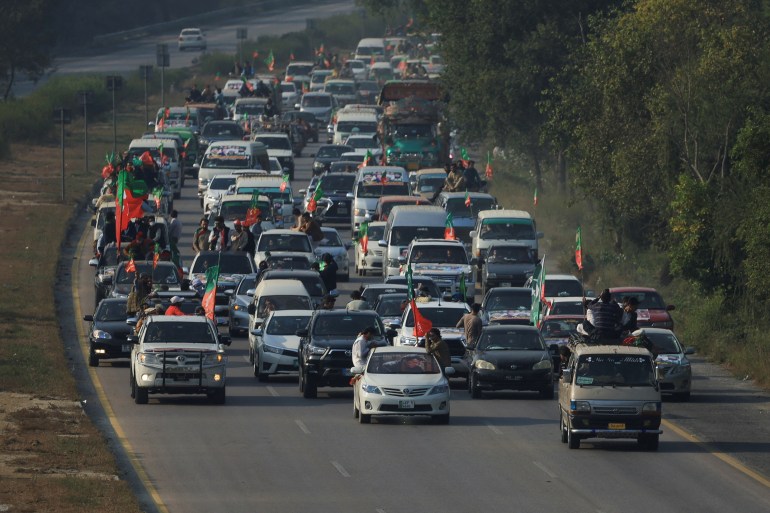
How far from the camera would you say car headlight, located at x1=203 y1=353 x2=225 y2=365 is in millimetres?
33812

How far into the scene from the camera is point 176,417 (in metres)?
32.9

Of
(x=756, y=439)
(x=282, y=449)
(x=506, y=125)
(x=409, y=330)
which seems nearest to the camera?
(x=282, y=449)

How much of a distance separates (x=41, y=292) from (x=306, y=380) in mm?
16383

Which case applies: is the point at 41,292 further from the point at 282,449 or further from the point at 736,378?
the point at 282,449

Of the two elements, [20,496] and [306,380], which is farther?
[306,380]

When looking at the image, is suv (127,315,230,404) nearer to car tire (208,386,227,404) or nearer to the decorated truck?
car tire (208,386,227,404)

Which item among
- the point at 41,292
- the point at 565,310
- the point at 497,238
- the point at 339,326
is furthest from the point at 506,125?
the point at 339,326

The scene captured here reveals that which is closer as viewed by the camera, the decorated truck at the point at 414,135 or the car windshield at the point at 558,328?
the car windshield at the point at 558,328

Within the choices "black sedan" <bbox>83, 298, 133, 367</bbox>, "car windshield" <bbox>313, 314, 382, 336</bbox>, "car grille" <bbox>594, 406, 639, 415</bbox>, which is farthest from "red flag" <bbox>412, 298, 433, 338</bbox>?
"car grille" <bbox>594, 406, 639, 415</bbox>

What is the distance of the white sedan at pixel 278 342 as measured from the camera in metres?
37.6

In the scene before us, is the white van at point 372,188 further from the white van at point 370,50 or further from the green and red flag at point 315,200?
the white van at point 370,50

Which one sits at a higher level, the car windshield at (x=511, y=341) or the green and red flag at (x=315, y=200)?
the green and red flag at (x=315, y=200)

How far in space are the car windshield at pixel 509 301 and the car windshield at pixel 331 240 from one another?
9.56 meters

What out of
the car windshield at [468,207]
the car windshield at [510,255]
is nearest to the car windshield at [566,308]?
the car windshield at [510,255]
